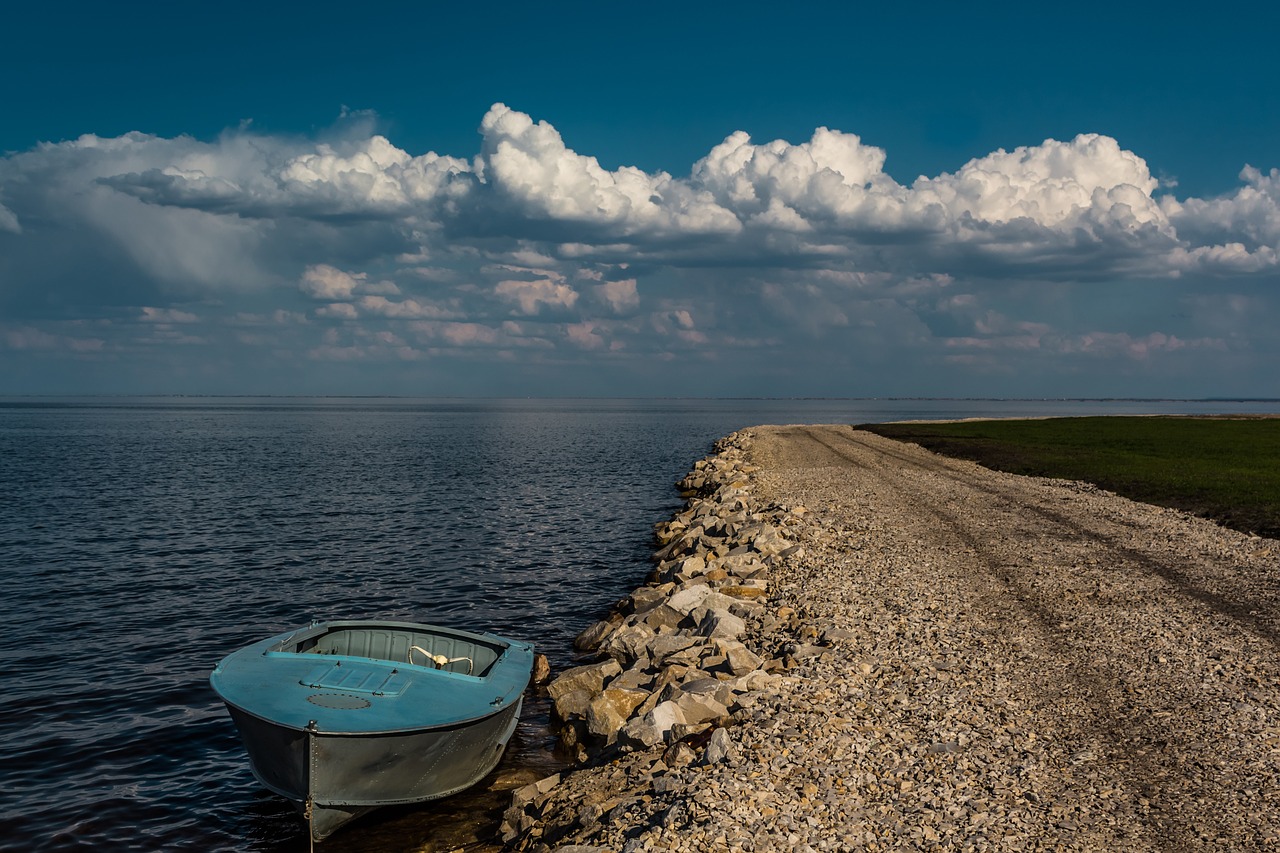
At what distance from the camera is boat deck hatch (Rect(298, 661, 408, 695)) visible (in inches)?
527

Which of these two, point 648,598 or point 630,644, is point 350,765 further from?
point 648,598

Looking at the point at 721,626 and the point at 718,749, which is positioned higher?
the point at 718,749

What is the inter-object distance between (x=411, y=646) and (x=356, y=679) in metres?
2.95

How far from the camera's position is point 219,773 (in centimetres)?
1464

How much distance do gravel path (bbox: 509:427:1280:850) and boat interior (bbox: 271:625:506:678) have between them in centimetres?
510

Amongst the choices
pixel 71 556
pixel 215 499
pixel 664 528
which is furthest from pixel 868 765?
pixel 215 499

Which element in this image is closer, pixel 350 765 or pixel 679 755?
pixel 679 755

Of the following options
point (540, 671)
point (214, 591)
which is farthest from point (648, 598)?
point (214, 591)

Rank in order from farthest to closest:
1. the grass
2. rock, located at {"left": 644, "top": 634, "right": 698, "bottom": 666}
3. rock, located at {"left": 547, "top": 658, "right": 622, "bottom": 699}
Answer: the grass → rock, located at {"left": 644, "top": 634, "right": 698, "bottom": 666} → rock, located at {"left": 547, "top": 658, "right": 622, "bottom": 699}

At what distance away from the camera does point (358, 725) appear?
12062 millimetres

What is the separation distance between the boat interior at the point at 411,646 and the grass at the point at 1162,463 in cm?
2321

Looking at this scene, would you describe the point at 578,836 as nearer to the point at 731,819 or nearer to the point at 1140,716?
the point at 731,819

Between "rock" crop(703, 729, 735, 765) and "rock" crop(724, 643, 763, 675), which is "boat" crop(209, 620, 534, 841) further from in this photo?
"rock" crop(703, 729, 735, 765)

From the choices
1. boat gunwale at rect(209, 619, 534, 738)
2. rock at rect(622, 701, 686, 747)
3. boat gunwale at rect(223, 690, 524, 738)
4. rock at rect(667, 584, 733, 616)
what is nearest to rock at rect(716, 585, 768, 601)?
rock at rect(667, 584, 733, 616)
